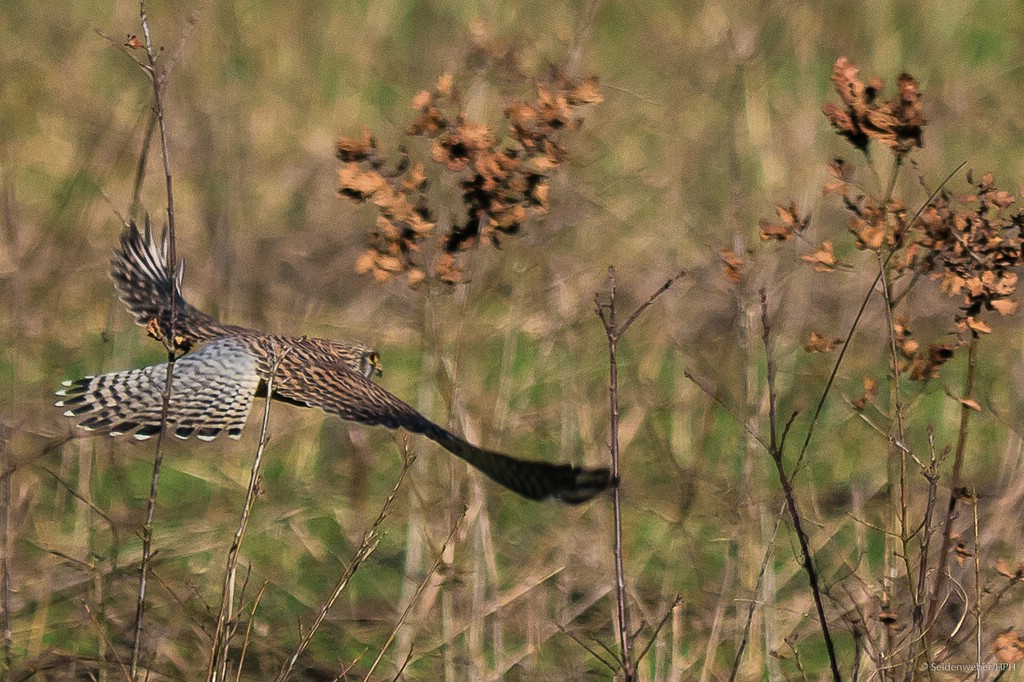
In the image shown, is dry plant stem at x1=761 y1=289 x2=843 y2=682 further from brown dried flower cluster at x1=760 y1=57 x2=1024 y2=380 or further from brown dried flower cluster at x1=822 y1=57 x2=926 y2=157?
brown dried flower cluster at x1=822 y1=57 x2=926 y2=157

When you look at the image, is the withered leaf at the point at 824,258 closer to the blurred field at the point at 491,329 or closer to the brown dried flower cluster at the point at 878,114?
the brown dried flower cluster at the point at 878,114

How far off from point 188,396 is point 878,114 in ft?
7.10

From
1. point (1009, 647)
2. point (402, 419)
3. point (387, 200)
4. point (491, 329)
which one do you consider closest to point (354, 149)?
point (387, 200)

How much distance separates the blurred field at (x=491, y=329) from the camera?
4648 millimetres

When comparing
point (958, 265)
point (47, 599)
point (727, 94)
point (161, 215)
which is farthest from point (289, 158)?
point (958, 265)

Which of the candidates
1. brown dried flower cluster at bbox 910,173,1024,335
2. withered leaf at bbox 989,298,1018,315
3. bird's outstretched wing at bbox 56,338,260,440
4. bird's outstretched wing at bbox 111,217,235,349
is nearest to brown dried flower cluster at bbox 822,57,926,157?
brown dried flower cluster at bbox 910,173,1024,335

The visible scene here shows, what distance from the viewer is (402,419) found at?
358 cm

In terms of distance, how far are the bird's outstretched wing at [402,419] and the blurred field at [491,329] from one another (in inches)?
8.3

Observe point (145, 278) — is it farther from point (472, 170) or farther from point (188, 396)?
point (472, 170)

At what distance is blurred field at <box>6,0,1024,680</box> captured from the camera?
4.65 metres

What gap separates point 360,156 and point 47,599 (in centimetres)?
193

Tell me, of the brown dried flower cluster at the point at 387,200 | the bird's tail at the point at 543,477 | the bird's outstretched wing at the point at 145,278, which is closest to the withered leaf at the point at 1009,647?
the bird's tail at the point at 543,477

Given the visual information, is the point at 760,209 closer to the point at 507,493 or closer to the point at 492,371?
the point at 492,371

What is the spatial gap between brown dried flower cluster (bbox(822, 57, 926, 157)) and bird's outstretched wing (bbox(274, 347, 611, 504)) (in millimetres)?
892
